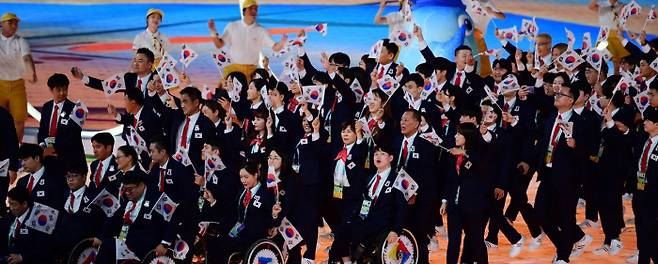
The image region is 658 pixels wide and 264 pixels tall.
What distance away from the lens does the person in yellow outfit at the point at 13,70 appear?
45.4 ft

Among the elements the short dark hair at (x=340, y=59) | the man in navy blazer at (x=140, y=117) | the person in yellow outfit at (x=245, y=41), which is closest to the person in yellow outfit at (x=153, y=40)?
the person in yellow outfit at (x=245, y=41)

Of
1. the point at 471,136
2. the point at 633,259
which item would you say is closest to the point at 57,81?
the point at 471,136

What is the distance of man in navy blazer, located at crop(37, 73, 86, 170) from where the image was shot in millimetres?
12148

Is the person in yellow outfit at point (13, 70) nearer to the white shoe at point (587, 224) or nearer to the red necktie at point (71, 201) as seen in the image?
the red necktie at point (71, 201)

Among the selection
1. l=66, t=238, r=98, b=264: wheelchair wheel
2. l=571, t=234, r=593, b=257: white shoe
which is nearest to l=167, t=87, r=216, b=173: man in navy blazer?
l=66, t=238, r=98, b=264: wheelchair wheel

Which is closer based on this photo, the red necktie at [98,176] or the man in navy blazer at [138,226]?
the man in navy blazer at [138,226]

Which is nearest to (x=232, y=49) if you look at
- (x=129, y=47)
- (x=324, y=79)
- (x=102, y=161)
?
(x=324, y=79)

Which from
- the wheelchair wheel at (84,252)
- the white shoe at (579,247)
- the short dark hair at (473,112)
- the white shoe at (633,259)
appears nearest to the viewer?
the wheelchair wheel at (84,252)

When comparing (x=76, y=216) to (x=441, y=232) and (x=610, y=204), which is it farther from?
(x=610, y=204)

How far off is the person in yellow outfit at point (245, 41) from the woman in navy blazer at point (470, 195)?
4.22m

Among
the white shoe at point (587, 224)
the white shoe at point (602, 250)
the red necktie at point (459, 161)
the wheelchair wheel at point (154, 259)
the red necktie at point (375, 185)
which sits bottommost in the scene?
the wheelchair wheel at point (154, 259)

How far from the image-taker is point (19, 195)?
34.1 feet

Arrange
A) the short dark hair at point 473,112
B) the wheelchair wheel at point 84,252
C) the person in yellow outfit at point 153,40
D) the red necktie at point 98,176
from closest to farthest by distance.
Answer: the wheelchair wheel at point 84,252 < the red necktie at point 98,176 < the short dark hair at point 473,112 < the person in yellow outfit at point 153,40

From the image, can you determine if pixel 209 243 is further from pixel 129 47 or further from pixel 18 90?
pixel 129 47
